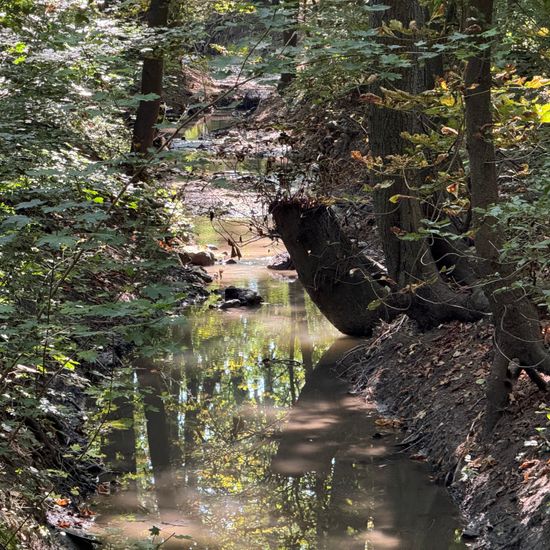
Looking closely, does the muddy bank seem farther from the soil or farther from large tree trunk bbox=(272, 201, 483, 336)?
large tree trunk bbox=(272, 201, 483, 336)

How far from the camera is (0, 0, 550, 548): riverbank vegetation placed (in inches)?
167

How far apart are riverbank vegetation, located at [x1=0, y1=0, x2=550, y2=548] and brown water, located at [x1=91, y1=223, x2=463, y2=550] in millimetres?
433

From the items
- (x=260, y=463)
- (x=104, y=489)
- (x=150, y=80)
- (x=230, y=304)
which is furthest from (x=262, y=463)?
(x=150, y=80)

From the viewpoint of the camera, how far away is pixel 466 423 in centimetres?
705

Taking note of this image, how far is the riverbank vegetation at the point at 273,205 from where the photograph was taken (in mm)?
4230

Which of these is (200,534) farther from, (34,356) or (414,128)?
(414,128)

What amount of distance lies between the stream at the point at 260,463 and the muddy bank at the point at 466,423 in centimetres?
19

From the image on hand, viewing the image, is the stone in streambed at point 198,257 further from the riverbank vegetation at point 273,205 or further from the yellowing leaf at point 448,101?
the yellowing leaf at point 448,101

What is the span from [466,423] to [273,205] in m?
4.14

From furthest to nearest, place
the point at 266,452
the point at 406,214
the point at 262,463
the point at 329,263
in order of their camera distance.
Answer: the point at 329,263 → the point at 406,214 → the point at 266,452 → the point at 262,463

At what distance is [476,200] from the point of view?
6.21 meters

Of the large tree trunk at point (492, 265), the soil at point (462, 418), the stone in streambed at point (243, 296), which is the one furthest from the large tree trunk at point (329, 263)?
the large tree trunk at point (492, 265)

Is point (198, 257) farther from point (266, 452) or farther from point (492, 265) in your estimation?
point (492, 265)

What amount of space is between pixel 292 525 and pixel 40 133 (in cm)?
351
